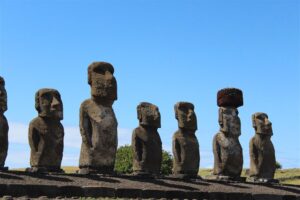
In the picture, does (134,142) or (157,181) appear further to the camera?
(134,142)

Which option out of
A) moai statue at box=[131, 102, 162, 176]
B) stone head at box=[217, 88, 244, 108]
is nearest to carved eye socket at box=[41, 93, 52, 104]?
moai statue at box=[131, 102, 162, 176]

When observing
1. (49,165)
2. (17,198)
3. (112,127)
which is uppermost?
(112,127)

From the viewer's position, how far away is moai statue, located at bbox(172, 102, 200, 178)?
17234mm

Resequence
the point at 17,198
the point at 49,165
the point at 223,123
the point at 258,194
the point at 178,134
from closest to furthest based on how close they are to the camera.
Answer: the point at 17,198, the point at 49,165, the point at 258,194, the point at 178,134, the point at 223,123

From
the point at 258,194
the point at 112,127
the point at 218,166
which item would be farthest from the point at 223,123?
the point at 112,127

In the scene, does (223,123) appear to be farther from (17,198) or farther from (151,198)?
(17,198)

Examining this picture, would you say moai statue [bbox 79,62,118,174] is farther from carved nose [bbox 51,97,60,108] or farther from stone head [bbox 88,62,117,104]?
carved nose [bbox 51,97,60,108]

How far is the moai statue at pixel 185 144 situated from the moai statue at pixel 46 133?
4053mm

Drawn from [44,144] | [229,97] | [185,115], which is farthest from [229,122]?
[44,144]

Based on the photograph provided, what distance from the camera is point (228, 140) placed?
18.6 metres

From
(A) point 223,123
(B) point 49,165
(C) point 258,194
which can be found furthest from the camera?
(A) point 223,123

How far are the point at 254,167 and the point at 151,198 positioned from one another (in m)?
7.58

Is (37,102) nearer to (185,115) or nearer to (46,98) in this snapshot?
(46,98)

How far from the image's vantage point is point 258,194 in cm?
1560
